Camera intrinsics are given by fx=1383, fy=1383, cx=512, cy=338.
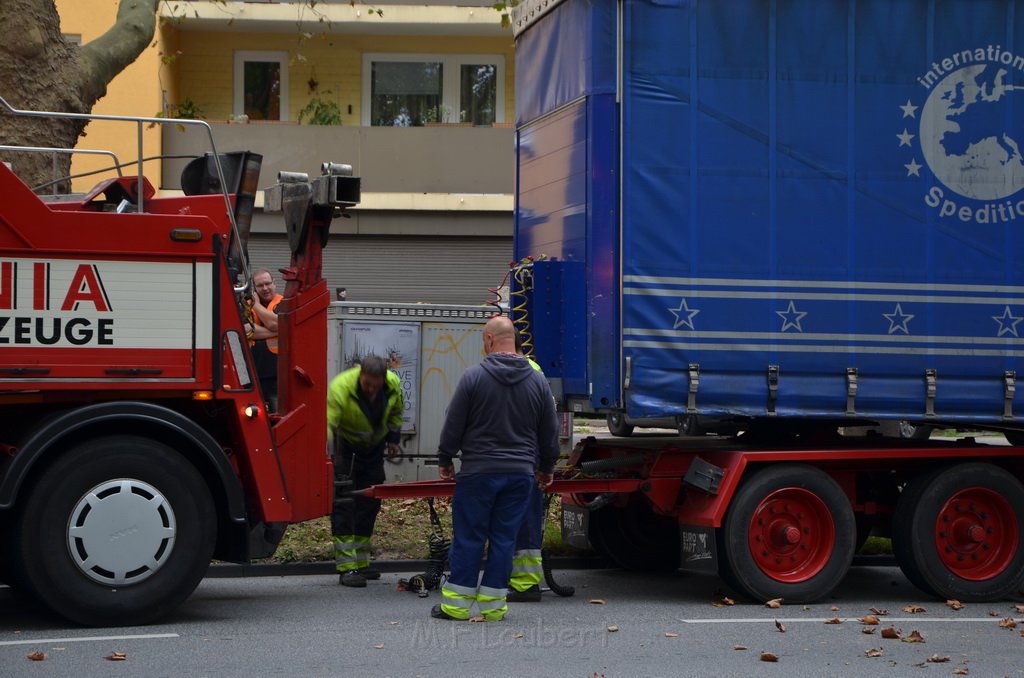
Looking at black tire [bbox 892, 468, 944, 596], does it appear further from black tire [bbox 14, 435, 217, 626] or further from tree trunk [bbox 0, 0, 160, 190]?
tree trunk [bbox 0, 0, 160, 190]

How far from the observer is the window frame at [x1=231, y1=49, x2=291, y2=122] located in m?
21.8

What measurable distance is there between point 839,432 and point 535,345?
228 centimetres

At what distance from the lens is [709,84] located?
8.81 metres

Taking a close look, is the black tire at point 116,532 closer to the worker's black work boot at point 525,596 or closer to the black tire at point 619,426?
the worker's black work boot at point 525,596

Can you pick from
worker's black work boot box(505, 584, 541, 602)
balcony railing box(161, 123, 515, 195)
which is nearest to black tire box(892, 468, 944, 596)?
worker's black work boot box(505, 584, 541, 602)

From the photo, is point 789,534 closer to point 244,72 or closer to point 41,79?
point 41,79

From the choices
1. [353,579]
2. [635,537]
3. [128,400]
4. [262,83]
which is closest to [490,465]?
[353,579]

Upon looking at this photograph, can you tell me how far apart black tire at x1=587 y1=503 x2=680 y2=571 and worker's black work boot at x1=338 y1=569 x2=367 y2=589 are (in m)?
1.73

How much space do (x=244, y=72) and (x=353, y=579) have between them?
1412cm

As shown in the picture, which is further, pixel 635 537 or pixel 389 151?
pixel 389 151

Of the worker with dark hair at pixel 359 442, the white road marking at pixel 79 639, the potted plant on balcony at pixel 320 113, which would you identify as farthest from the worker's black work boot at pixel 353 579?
the potted plant on balcony at pixel 320 113

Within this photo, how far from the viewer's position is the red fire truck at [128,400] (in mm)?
7395

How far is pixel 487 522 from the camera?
8.07m

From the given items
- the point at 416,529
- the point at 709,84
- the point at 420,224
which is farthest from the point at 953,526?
the point at 420,224
